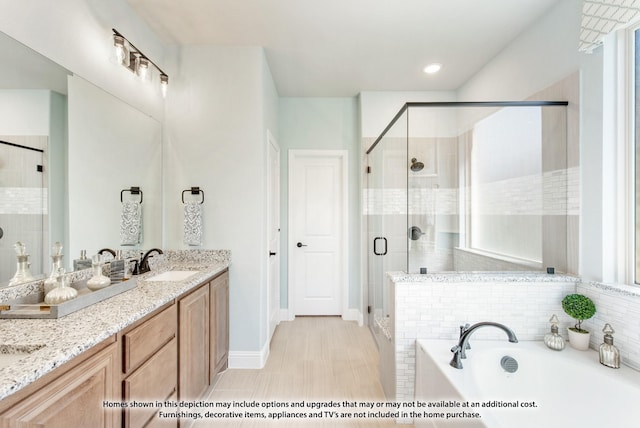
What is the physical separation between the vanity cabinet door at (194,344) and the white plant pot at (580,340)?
2.27m

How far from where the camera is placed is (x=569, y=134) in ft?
5.82

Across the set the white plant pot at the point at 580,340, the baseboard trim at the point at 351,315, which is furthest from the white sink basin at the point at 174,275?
the white plant pot at the point at 580,340

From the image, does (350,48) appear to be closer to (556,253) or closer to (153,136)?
(153,136)

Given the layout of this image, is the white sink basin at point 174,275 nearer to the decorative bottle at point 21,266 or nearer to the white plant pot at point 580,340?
the decorative bottle at point 21,266

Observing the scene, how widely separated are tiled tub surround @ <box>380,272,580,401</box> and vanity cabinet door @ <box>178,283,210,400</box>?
1248mm

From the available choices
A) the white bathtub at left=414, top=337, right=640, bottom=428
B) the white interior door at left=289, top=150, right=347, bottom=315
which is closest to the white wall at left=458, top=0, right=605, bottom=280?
the white bathtub at left=414, top=337, right=640, bottom=428

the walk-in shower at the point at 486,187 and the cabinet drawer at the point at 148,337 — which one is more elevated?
the walk-in shower at the point at 486,187

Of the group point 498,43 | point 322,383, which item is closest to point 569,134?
point 498,43

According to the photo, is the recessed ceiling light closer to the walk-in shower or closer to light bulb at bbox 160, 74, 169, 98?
the walk-in shower

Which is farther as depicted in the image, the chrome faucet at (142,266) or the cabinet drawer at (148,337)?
the chrome faucet at (142,266)

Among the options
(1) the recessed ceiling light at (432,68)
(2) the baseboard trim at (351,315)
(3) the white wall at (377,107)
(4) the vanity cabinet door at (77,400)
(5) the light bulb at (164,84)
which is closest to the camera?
(4) the vanity cabinet door at (77,400)

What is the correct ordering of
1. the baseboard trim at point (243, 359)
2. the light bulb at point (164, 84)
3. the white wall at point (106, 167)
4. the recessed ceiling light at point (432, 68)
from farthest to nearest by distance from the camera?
1. the recessed ceiling light at point (432, 68)
2. the baseboard trim at point (243, 359)
3. the light bulb at point (164, 84)
4. the white wall at point (106, 167)

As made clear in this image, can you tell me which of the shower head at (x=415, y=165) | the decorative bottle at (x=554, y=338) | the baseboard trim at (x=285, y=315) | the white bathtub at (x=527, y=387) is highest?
the shower head at (x=415, y=165)

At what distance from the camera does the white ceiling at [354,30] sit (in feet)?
6.31
